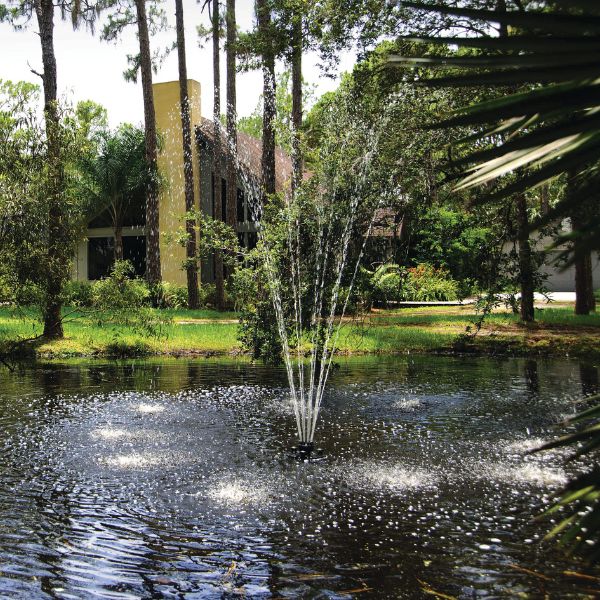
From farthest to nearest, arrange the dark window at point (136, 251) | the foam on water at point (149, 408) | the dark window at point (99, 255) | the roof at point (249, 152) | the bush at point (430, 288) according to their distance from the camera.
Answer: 1. the dark window at point (99, 255)
2. the dark window at point (136, 251)
3. the roof at point (249, 152)
4. the bush at point (430, 288)
5. the foam on water at point (149, 408)

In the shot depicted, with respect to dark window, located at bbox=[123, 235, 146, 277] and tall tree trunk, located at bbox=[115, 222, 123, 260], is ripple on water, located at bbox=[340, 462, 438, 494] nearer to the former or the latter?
dark window, located at bbox=[123, 235, 146, 277]

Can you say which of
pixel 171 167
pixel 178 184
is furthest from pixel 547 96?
pixel 171 167

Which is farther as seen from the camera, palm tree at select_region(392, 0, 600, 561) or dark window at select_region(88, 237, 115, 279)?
dark window at select_region(88, 237, 115, 279)

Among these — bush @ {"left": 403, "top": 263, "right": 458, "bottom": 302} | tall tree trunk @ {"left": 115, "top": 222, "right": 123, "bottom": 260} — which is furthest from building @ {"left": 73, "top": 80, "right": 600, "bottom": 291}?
bush @ {"left": 403, "top": 263, "right": 458, "bottom": 302}

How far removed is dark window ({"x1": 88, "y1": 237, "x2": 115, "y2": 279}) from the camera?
33.3m

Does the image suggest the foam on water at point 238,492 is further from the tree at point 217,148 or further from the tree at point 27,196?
the tree at point 217,148

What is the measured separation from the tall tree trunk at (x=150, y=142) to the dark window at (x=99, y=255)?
706 cm

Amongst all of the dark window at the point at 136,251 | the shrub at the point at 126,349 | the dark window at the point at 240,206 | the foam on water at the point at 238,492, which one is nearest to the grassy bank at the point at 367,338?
the shrub at the point at 126,349

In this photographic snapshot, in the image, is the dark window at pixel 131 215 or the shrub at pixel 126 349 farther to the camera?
the dark window at pixel 131 215

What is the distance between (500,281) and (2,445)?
1119 cm

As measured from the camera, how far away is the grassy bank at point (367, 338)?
15711 millimetres

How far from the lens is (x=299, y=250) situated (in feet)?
40.1

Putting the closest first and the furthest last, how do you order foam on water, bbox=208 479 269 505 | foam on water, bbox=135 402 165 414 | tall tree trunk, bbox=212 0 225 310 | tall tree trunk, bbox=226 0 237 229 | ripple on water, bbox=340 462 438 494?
foam on water, bbox=208 479 269 505, ripple on water, bbox=340 462 438 494, foam on water, bbox=135 402 165 414, tall tree trunk, bbox=226 0 237 229, tall tree trunk, bbox=212 0 225 310

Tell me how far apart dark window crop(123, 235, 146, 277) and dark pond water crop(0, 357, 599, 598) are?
2118 cm
